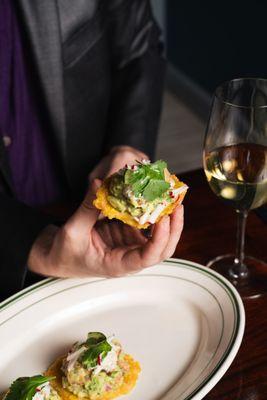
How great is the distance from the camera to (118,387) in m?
0.82

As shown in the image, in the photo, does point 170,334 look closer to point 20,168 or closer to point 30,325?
point 30,325

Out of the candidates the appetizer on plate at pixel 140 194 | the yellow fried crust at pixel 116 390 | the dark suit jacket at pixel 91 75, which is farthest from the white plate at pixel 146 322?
the dark suit jacket at pixel 91 75

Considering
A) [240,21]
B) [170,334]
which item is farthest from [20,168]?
[240,21]

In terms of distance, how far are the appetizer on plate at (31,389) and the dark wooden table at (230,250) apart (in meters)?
0.23

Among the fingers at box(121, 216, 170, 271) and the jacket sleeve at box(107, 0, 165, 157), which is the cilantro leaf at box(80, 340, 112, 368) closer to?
the fingers at box(121, 216, 170, 271)

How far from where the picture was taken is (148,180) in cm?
94

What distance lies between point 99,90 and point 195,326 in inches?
36.0

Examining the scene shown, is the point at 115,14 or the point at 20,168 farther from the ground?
the point at 115,14

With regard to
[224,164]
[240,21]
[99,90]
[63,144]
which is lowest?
[240,21]

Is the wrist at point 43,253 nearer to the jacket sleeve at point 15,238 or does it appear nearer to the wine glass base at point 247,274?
the jacket sleeve at point 15,238

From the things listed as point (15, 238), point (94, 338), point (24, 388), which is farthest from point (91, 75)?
point (24, 388)

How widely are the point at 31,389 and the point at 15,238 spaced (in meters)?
0.40

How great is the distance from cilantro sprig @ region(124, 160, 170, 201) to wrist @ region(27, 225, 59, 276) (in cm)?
22

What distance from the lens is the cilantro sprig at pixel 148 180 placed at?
0.94 m
